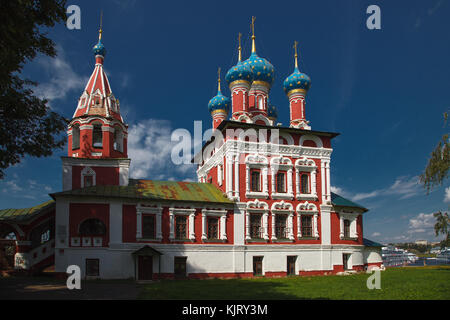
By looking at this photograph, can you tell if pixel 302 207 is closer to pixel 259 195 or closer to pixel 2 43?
pixel 259 195

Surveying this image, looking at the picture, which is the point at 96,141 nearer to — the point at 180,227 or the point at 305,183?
the point at 180,227

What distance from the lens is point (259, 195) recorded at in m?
23.6

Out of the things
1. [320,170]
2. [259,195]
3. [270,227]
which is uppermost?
[320,170]

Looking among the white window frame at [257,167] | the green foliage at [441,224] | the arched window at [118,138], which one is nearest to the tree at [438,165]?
the green foliage at [441,224]

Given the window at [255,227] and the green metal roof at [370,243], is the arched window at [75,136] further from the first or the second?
the green metal roof at [370,243]

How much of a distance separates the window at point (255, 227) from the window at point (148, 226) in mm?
6045

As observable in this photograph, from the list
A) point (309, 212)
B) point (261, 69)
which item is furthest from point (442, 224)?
point (261, 69)

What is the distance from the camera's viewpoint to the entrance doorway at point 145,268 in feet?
66.8

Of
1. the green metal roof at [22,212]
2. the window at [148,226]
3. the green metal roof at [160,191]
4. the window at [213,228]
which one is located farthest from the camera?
the window at [213,228]

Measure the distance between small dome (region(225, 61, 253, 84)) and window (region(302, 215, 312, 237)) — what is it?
10.3 m

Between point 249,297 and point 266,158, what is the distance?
12.5 meters

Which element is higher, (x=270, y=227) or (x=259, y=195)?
(x=259, y=195)

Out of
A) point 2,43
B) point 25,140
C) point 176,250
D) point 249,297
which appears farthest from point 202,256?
point 2,43

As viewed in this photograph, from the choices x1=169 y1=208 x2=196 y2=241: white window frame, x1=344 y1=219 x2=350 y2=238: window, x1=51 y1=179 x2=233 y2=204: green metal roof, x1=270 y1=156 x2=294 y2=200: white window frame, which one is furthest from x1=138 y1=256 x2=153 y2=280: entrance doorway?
x1=344 y1=219 x2=350 y2=238: window
